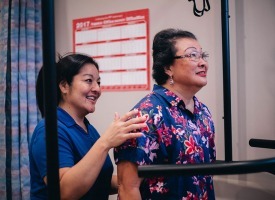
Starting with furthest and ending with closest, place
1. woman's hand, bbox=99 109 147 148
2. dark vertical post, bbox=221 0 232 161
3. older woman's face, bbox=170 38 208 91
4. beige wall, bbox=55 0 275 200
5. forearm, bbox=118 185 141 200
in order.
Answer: beige wall, bbox=55 0 275 200
older woman's face, bbox=170 38 208 91
forearm, bbox=118 185 141 200
woman's hand, bbox=99 109 147 148
dark vertical post, bbox=221 0 232 161

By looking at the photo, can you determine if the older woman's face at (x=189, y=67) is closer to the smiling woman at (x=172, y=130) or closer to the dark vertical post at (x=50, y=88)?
the smiling woman at (x=172, y=130)

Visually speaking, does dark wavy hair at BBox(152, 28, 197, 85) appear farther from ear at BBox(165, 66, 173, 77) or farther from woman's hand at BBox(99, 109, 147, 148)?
woman's hand at BBox(99, 109, 147, 148)

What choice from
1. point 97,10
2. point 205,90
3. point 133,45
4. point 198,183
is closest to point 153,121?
point 198,183

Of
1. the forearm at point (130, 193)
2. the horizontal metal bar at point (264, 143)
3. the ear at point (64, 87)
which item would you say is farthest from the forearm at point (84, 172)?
the horizontal metal bar at point (264, 143)

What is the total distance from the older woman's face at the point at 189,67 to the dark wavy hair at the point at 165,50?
0.02 m

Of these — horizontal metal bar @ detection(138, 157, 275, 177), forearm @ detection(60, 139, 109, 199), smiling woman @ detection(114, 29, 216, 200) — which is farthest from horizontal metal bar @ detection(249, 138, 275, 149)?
horizontal metal bar @ detection(138, 157, 275, 177)

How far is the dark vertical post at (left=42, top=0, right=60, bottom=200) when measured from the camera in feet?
1.59

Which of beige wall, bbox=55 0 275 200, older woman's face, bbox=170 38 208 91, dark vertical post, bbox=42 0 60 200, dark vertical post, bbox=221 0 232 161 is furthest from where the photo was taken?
beige wall, bbox=55 0 275 200

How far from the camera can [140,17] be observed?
204 cm

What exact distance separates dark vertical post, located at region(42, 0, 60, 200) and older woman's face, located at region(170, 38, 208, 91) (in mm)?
821

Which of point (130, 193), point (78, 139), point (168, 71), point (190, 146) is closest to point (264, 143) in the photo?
point (190, 146)

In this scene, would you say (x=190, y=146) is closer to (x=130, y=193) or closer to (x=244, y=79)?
(x=130, y=193)

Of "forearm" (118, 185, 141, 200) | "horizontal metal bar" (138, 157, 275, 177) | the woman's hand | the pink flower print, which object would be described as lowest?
"forearm" (118, 185, 141, 200)

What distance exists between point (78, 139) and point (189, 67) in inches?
20.7
